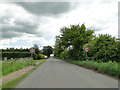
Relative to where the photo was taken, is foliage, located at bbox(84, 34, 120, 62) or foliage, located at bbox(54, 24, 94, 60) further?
foliage, located at bbox(54, 24, 94, 60)

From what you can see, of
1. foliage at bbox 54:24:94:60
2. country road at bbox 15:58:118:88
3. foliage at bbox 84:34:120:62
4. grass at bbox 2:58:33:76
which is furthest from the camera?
foliage at bbox 54:24:94:60

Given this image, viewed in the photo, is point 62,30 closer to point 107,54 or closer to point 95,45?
point 95,45

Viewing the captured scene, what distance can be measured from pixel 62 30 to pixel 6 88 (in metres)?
29.6

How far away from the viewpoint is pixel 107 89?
5.69 meters

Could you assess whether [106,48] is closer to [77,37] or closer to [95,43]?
[95,43]

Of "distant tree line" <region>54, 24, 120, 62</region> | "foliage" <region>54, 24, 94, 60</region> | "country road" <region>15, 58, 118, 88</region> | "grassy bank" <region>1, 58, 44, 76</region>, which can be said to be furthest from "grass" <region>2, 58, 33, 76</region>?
"foliage" <region>54, 24, 94, 60</region>

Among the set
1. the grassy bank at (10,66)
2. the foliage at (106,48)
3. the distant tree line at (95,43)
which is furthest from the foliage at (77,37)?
the grassy bank at (10,66)

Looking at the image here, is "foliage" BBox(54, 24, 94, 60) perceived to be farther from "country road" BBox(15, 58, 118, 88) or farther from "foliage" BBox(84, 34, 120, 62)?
"country road" BBox(15, 58, 118, 88)

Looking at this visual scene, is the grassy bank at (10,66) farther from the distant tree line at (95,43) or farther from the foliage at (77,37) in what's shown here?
the foliage at (77,37)

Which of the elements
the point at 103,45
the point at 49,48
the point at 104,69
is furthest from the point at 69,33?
the point at 49,48

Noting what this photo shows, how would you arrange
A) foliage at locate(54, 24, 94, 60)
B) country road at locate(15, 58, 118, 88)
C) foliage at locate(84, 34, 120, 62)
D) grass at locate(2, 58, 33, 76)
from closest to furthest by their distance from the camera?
country road at locate(15, 58, 118, 88), grass at locate(2, 58, 33, 76), foliage at locate(84, 34, 120, 62), foliage at locate(54, 24, 94, 60)

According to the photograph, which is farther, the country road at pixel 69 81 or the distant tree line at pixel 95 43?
the distant tree line at pixel 95 43

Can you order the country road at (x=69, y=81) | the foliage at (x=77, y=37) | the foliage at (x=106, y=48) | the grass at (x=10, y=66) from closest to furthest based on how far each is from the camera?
the country road at (x=69, y=81) < the grass at (x=10, y=66) < the foliage at (x=106, y=48) < the foliage at (x=77, y=37)

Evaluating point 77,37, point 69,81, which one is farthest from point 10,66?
point 77,37
